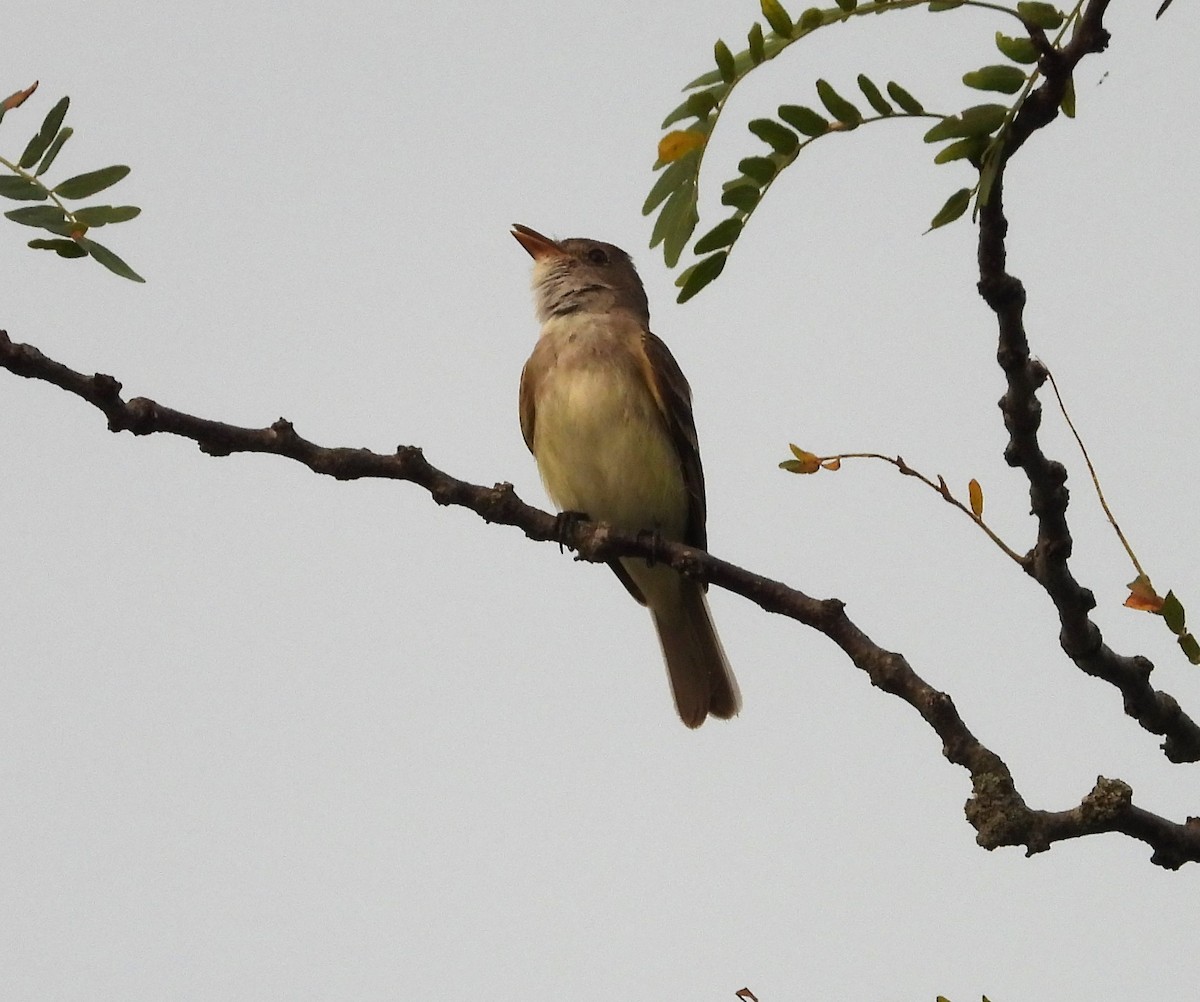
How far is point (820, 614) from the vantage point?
11.5 ft

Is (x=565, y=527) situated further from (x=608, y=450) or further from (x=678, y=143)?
(x=608, y=450)

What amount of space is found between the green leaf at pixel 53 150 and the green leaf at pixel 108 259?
0.78 feet

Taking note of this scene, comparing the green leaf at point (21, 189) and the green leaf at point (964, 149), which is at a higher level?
the green leaf at point (21, 189)

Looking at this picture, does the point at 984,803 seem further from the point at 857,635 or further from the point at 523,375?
the point at 523,375

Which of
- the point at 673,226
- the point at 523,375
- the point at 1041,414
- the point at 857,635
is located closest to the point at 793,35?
the point at 673,226

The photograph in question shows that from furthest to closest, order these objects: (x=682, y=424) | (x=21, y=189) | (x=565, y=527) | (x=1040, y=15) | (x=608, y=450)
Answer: (x=682, y=424), (x=608, y=450), (x=565, y=527), (x=21, y=189), (x=1040, y=15)

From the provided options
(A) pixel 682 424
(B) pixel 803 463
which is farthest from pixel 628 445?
(B) pixel 803 463

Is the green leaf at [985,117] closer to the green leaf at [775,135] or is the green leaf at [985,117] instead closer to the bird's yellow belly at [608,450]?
the green leaf at [775,135]

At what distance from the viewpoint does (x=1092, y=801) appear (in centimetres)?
321

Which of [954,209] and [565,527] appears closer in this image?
[954,209]

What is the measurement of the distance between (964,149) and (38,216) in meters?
1.95

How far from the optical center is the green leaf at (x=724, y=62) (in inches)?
121

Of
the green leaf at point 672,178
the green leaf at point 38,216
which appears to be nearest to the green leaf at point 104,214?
the green leaf at point 38,216

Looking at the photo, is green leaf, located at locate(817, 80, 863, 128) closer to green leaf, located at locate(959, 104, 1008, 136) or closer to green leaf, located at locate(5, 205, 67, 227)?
green leaf, located at locate(959, 104, 1008, 136)
